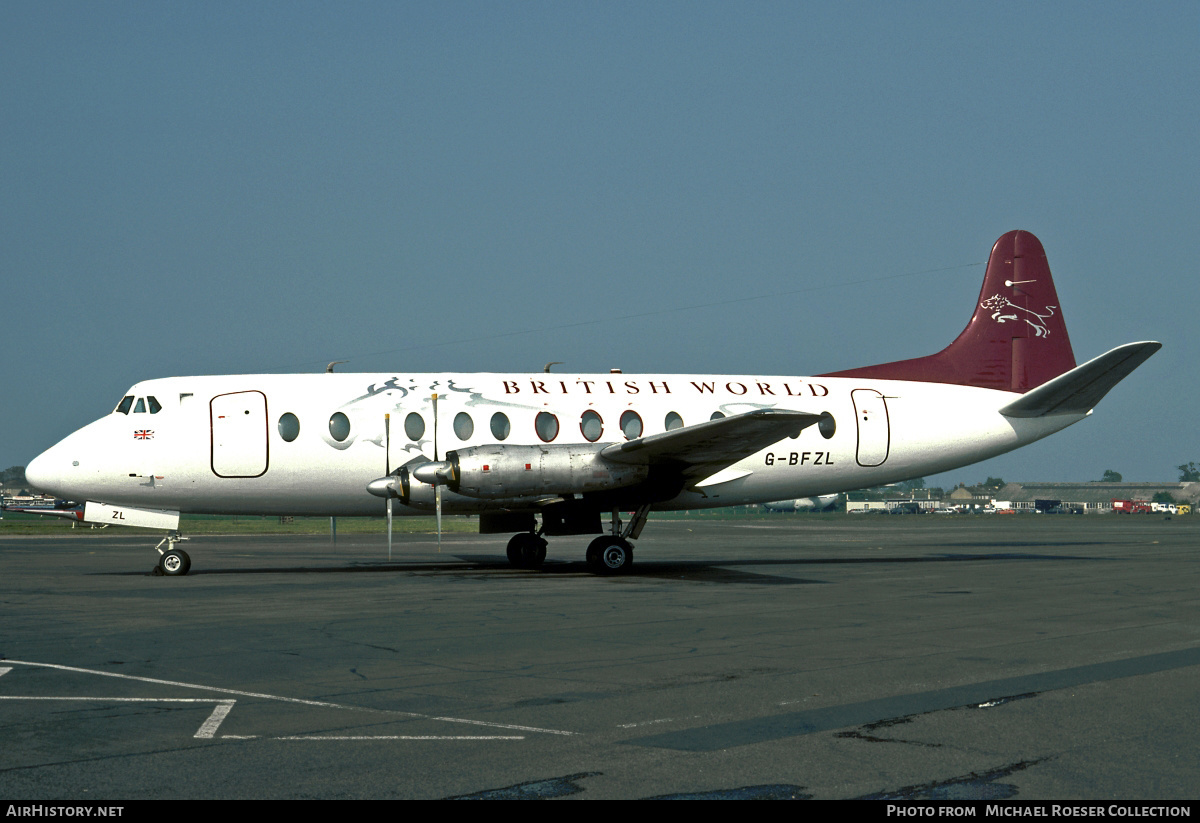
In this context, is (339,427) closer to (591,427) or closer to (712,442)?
(591,427)

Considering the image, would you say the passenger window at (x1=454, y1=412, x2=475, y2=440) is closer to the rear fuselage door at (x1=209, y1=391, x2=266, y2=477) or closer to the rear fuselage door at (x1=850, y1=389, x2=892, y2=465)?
the rear fuselage door at (x1=209, y1=391, x2=266, y2=477)

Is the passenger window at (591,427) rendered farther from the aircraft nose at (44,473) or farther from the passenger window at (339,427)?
the aircraft nose at (44,473)

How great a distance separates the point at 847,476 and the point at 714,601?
9.64 metres

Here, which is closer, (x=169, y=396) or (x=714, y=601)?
(x=714, y=601)

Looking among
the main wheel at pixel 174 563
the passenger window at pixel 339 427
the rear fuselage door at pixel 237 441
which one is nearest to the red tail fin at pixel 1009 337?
the passenger window at pixel 339 427

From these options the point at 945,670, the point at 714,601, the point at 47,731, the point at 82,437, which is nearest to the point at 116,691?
the point at 47,731

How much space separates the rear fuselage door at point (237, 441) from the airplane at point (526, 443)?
0.03 meters

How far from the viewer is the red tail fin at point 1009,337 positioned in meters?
25.8

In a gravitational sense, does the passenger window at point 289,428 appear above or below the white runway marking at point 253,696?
above

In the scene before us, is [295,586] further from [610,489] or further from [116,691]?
[116,691]

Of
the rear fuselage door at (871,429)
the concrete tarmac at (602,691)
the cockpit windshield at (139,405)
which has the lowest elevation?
the concrete tarmac at (602,691)

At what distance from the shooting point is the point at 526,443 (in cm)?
2234

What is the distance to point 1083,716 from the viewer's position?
24.7 feet

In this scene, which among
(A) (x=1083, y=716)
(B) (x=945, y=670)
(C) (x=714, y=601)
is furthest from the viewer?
(C) (x=714, y=601)
